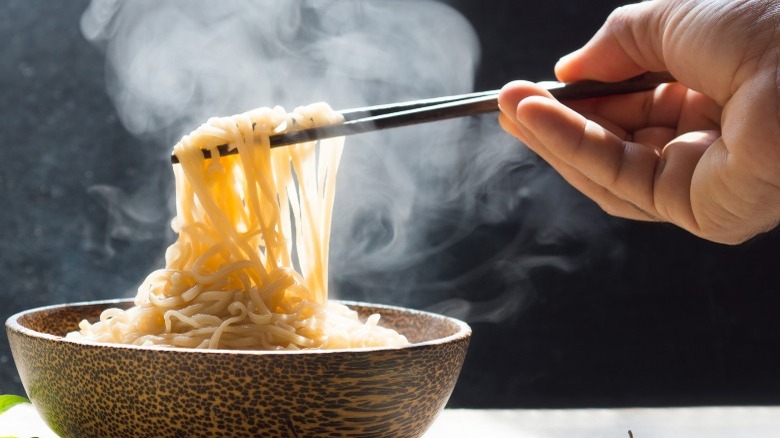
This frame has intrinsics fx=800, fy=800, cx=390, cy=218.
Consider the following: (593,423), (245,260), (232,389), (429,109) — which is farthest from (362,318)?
(593,423)

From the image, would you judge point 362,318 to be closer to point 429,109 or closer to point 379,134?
point 429,109

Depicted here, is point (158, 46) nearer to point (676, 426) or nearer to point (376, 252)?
point (376, 252)

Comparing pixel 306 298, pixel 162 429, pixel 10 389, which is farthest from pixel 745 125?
pixel 10 389

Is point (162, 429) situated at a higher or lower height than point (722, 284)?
higher

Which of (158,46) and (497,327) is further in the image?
(497,327)

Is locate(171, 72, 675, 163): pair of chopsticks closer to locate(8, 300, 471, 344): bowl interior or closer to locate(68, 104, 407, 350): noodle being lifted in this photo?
locate(68, 104, 407, 350): noodle being lifted
